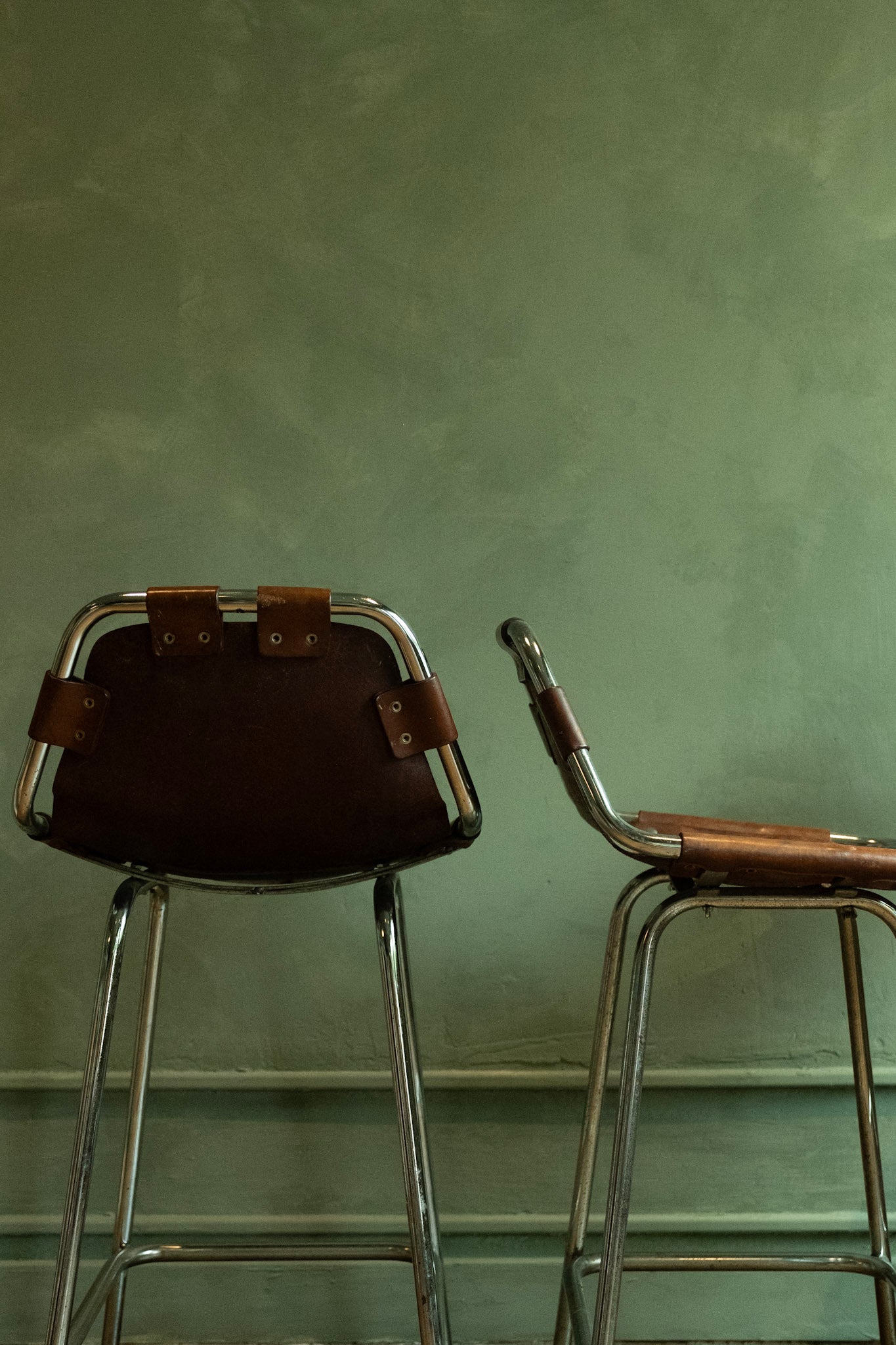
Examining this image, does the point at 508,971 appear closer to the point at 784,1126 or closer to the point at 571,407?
the point at 784,1126

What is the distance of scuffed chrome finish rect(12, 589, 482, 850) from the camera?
2.91 feet

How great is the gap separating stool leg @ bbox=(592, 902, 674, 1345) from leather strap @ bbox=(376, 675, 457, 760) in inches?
9.6

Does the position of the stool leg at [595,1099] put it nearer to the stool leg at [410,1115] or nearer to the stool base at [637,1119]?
the stool base at [637,1119]

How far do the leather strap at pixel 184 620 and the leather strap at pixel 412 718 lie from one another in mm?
149

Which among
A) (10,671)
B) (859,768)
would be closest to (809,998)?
(859,768)

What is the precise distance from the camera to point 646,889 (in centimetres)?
98

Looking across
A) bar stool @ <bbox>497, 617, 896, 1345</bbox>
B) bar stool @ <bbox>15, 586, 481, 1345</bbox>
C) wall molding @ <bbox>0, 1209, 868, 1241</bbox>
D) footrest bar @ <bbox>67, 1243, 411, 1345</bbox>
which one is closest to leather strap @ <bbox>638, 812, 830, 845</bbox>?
bar stool @ <bbox>497, 617, 896, 1345</bbox>

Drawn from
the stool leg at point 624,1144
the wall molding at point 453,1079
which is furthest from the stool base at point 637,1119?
the wall molding at point 453,1079

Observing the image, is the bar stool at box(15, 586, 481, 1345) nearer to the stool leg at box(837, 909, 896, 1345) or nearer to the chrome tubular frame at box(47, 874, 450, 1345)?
the chrome tubular frame at box(47, 874, 450, 1345)

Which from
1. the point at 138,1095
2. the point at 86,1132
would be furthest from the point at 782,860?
the point at 138,1095

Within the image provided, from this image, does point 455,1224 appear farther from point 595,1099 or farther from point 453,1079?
point 595,1099

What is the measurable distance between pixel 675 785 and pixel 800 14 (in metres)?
1.04

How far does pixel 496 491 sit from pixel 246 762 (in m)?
0.67

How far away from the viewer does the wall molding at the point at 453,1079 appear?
1408 mm
